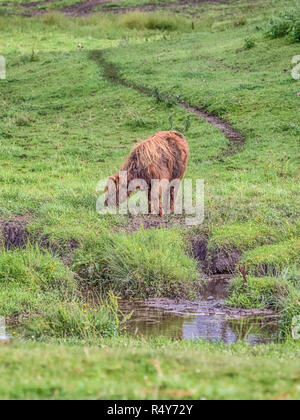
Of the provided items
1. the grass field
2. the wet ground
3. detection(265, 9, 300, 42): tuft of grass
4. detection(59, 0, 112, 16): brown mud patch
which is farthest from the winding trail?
detection(59, 0, 112, 16): brown mud patch

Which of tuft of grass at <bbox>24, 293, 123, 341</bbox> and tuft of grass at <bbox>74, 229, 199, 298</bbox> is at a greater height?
tuft of grass at <bbox>74, 229, 199, 298</bbox>

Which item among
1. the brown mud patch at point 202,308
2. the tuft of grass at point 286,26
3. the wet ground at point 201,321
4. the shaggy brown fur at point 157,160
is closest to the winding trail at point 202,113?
the shaggy brown fur at point 157,160

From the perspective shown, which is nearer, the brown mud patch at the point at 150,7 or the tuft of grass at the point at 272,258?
the tuft of grass at the point at 272,258

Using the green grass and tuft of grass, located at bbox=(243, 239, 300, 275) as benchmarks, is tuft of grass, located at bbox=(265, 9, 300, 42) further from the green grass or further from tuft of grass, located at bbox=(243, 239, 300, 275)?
the green grass

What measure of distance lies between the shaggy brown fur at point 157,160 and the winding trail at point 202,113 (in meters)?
3.97

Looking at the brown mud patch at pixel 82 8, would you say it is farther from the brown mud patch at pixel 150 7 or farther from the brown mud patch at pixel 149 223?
the brown mud patch at pixel 149 223

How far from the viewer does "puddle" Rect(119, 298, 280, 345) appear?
8.33 metres

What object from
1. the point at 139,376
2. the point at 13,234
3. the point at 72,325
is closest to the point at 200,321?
the point at 72,325

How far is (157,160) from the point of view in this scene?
36.8 ft

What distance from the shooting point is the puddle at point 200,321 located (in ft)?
27.3

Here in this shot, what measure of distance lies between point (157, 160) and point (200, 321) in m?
3.24

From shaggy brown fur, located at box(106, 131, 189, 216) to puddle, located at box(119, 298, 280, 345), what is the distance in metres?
2.32

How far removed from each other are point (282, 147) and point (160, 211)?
16.6 feet
